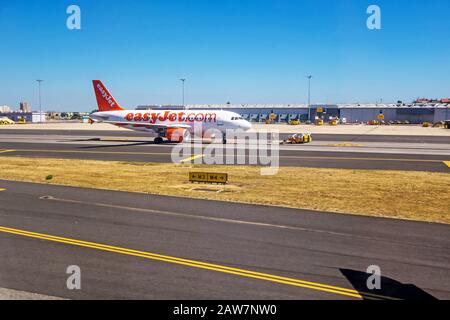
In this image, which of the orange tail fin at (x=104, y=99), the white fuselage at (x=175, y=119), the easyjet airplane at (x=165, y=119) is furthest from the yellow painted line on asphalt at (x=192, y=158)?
the orange tail fin at (x=104, y=99)

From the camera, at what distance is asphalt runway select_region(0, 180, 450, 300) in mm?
9953

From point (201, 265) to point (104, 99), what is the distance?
168 feet

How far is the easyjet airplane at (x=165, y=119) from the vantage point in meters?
52.0

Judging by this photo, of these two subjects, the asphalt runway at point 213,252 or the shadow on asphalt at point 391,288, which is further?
the asphalt runway at point 213,252

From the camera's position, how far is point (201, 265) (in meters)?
11.4

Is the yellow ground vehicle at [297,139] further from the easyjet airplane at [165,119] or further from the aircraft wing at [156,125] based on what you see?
the aircraft wing at [156,125]

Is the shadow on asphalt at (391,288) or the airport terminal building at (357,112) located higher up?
the airport terminal building at (357,112)

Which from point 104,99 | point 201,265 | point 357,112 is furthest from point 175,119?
point 357,112

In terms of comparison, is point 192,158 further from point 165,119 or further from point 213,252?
point 213,252

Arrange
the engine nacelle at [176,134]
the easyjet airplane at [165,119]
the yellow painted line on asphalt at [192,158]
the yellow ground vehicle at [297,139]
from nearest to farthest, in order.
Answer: the yellow painted line on asphalt at [192,158] → the engine nacelle at [176,134] → the easyjet airplane at [165,119] → the yellow ground vehicle at [297,139]

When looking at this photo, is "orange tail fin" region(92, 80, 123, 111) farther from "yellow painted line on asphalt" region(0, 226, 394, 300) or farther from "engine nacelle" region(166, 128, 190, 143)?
"yellow painted line on asphalt" region(0, 226, 394, 300)

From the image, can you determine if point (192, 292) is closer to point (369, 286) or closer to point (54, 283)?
point (54, 283)

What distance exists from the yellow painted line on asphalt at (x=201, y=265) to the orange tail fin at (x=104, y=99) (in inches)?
1779
